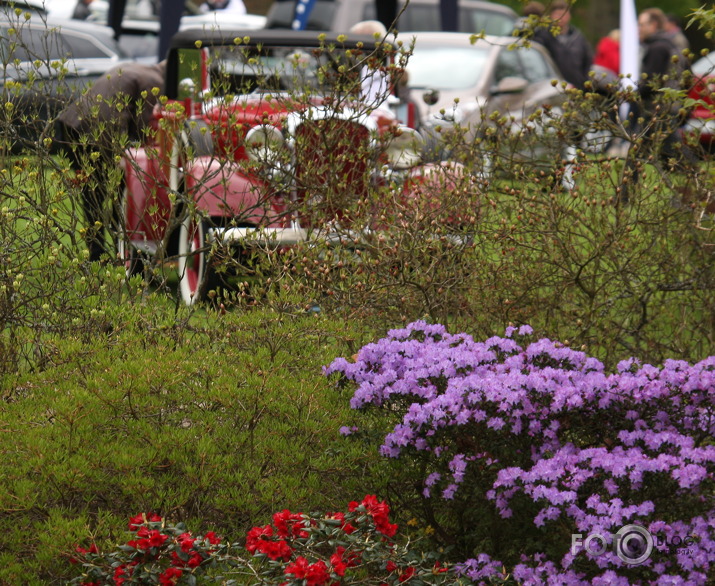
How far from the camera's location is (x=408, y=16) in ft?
Result: 62.6

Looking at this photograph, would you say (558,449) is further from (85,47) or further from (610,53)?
(610,53)

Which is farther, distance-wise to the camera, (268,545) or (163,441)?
(163,441)

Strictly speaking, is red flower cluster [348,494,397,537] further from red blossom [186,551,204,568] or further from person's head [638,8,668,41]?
person's head [638,8,668,41]

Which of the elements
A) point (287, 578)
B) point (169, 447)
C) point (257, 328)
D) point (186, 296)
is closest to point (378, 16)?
point (186, 296)

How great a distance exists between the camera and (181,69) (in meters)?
9.15

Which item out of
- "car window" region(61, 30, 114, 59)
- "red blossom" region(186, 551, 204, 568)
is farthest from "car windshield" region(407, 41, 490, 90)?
"red blossom" region(186, 551, 204, 568)

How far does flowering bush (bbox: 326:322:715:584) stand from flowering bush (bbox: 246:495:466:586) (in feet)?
0.72

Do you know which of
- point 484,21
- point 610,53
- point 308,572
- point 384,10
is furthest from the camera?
point 484,21

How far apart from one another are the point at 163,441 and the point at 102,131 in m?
2.10

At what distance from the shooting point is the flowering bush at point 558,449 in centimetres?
340

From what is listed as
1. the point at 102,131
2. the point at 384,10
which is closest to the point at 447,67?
the point at 384,10

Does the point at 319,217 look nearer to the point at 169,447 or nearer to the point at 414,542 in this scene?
the point at 169,447

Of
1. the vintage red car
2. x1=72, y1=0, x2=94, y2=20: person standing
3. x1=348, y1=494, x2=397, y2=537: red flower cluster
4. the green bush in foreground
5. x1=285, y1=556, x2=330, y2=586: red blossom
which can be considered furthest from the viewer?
x1=72, y1=0, x2=94, y2=20: person standing

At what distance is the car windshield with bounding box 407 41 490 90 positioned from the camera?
→ 1540cm
